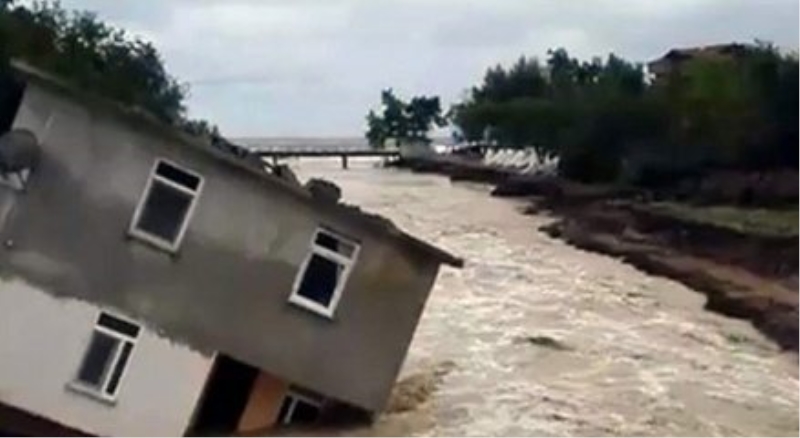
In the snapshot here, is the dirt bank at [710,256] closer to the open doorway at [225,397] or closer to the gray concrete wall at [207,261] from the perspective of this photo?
the gray concrete wall at [207,261]

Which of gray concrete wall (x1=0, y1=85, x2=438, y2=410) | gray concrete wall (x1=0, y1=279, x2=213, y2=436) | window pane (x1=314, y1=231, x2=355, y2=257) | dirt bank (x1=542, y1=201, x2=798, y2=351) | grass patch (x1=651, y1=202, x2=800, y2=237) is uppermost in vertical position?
grass patch (x1=651, y1=202, x2=800, y2=237)

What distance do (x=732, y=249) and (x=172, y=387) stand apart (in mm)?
22141

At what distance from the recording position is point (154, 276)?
40.3ft

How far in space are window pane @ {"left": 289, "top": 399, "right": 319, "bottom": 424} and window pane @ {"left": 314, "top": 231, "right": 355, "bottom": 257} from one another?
1391 mm

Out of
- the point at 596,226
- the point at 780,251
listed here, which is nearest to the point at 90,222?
the point at 780,251

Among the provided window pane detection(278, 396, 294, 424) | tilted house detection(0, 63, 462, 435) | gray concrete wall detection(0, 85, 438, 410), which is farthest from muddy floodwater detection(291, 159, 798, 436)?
tilted house detection(0, 63, 462, 435)

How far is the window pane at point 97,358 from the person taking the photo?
12.1m

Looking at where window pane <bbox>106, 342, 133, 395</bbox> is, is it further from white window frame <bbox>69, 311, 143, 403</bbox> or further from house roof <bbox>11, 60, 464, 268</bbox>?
house roof <bbox>11, 60, 464, 268</bbox>

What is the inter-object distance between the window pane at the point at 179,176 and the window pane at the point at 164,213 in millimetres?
81

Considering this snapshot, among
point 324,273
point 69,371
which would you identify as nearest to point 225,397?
point 324,273

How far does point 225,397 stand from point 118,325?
1.42m

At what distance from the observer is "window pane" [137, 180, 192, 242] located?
40.2 feet

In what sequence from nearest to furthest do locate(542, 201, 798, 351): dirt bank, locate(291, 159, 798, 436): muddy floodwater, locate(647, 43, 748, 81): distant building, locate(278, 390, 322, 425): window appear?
locate(278, 390, 322, 425): window < locate(291, 159, 798, 436): muddy floodwater < locate(542, 201, 798, 351): dirt bank < locate(647, 43, 748, 81): distant building

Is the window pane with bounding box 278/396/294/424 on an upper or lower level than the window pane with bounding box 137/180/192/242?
lower
